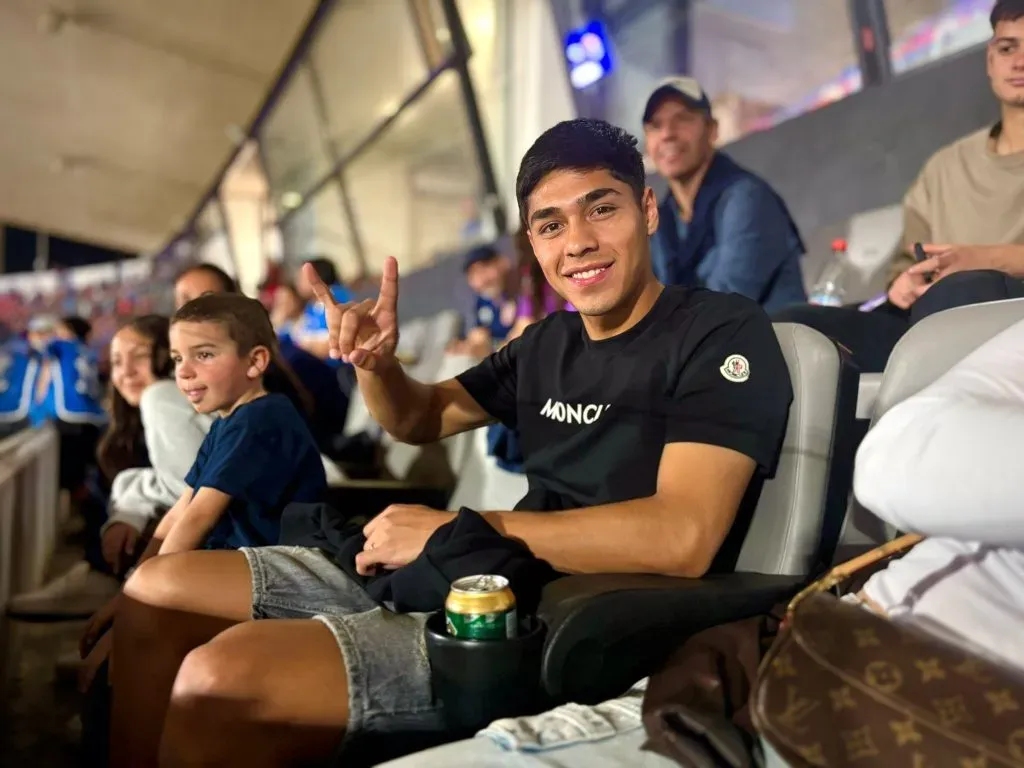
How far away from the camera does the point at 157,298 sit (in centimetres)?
1084

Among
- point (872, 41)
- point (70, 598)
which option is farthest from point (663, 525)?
point (872, 41)

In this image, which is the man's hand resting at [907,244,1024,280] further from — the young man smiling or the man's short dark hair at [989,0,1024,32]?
the young man smiling

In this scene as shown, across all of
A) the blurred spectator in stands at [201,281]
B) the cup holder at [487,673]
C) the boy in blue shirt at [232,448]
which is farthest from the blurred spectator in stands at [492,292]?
the cup holder at [487,673]

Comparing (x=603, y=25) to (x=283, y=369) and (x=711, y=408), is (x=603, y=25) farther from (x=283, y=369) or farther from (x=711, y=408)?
(x=711, y=408)

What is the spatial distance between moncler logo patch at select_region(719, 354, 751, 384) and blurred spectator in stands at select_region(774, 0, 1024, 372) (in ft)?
1.83

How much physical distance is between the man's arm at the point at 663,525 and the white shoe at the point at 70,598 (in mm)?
1517

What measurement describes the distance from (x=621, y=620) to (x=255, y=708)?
45cm

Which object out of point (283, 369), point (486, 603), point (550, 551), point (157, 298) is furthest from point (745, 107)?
point (157, 298)

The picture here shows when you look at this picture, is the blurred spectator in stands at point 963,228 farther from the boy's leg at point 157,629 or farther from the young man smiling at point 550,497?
the boy's leg at point 157,629

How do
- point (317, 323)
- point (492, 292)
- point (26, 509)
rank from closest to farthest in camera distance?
point (26, 509) → point (317, 323) → point (492, 292)

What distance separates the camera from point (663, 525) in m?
1.07

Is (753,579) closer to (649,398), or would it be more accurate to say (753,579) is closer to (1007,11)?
(649,398)

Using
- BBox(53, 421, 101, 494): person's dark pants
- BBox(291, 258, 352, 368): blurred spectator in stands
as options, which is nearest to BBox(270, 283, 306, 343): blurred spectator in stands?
BBox(291, 258, 352, 368): blurred spectator in stands

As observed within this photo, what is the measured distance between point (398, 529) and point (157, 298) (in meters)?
10.8
